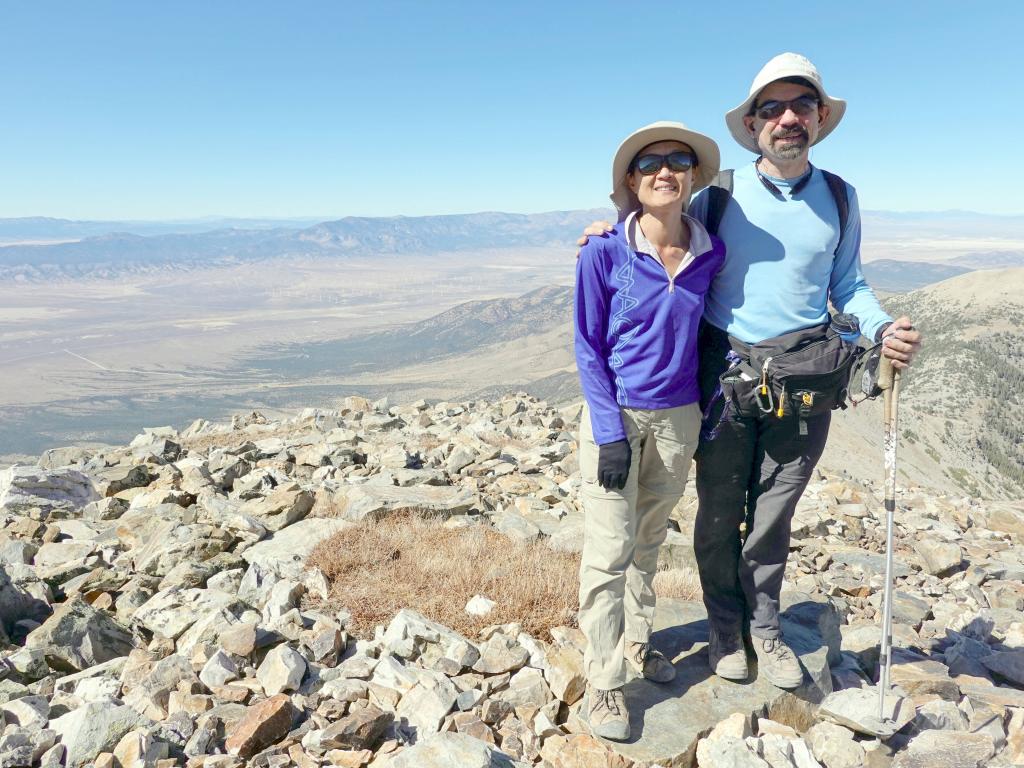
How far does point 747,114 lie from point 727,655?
312cm

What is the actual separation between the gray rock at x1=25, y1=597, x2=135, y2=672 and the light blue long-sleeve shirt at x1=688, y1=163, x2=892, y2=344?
15.3 feet

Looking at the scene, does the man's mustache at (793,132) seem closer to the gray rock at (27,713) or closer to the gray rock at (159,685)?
the gray rock at (159,685)

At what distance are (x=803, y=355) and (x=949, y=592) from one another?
225 inches

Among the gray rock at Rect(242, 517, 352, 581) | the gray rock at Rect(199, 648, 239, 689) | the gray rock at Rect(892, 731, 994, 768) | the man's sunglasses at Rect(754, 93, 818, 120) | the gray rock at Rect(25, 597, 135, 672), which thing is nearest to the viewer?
the gray rock at Rect(892, 731, 994, 768)

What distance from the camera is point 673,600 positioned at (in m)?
5.16

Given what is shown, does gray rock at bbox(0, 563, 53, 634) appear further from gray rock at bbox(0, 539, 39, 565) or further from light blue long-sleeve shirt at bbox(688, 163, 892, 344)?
light blue long-sleeve shirt at bbox(688, 163, 892, 344)

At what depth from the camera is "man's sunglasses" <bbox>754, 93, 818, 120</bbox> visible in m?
3.54

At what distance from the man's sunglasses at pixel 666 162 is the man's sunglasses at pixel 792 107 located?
532 mm

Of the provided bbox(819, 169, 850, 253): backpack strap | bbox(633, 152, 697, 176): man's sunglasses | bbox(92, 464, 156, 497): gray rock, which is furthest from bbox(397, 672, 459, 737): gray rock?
bbox(92, 464, 156, 497): gray rock

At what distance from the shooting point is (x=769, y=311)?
366 cm

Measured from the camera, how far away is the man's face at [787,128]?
3.55 metres

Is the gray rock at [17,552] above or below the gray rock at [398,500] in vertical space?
below

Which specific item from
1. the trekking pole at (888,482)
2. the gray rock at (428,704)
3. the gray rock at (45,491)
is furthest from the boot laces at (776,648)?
the gray rock at (45,491)

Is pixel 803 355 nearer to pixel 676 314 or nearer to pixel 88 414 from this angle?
pixel 676 314
